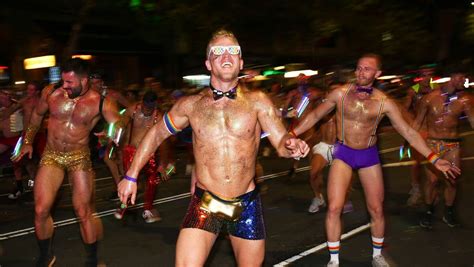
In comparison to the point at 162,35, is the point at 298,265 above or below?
below

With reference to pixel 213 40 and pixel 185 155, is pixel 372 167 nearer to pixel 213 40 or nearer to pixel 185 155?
pixel 213 40

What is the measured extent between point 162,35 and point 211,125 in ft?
49.4

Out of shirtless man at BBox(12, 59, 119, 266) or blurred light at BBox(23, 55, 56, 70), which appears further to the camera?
blurred light at BBox(23, 55, 56, 70)

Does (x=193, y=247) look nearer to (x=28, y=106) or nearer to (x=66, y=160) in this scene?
(x=66, y=160)

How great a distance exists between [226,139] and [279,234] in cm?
338

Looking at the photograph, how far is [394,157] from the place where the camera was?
42.8 ft

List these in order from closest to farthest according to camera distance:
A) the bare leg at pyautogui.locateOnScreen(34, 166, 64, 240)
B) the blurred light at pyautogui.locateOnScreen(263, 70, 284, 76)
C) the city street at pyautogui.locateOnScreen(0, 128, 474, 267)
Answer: the bare leg at pyautogui.locateOnScreen(34, 166, 64, 240) < the city street at pyautogui.locateOnScreen(0, 128, 474, 267) < the blurred light at pyautogui.locateOnScreen(263, 70, 284, 76)

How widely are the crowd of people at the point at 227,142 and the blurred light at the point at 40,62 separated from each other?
8.37 metres

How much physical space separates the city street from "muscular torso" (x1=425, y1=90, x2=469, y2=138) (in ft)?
4.11

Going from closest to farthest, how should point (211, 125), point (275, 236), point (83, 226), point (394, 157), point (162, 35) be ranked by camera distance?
point (211, 125)
point (83, 226)
point (275, 236)
point (394, 157)
point (162, 35)

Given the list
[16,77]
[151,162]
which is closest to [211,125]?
[151,162]

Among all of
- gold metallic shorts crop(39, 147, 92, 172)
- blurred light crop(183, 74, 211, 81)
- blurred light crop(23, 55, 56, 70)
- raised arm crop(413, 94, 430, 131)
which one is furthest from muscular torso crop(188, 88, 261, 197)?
blurred light crop(183, 74, 211, 81)

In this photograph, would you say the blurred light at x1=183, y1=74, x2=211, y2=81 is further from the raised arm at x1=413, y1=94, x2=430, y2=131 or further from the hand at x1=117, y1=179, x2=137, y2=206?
the hand at x1=117, y1=179, x2=137, y2=206

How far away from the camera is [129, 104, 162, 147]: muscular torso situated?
756cm
